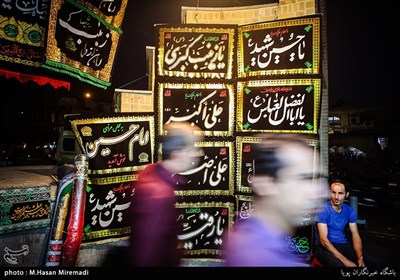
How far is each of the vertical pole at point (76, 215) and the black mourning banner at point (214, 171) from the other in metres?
2.01

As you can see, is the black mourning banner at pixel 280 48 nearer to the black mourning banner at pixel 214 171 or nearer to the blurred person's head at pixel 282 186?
the black mourning banner at pixel 214 171

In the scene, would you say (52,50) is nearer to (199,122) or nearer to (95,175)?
(95,175)

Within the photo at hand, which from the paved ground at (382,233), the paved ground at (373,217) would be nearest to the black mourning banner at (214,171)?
the paved ground at (373,217)

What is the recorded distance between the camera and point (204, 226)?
206 inches

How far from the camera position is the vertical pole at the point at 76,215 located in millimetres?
4469

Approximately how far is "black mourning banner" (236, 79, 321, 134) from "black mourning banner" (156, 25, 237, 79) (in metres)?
0.62

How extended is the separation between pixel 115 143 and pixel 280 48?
3678 mm

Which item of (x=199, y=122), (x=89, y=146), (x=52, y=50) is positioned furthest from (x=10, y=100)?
(x=199, y=122)

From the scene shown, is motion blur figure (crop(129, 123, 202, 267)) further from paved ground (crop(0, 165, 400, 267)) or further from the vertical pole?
paved ground (crop(0, 165, 400, 267))

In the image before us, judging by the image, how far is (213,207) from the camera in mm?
5266

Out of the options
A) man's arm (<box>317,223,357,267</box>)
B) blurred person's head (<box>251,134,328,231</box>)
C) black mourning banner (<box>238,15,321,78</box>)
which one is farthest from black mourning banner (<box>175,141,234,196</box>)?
blurred person's head (<box>251,134,328,231</box>)

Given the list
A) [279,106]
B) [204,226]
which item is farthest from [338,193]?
[204,226]

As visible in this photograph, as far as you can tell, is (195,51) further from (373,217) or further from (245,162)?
(373,217)

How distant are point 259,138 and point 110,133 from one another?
9.49ft
